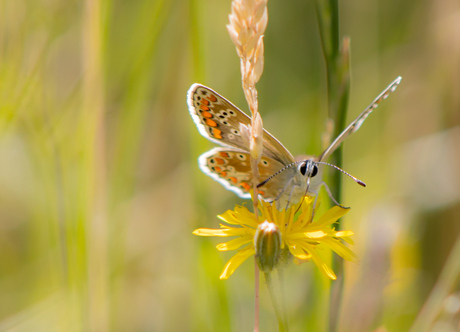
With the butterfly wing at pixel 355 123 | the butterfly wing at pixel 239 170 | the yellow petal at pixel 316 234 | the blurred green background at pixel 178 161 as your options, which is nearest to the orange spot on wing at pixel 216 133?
the butterfly wing at pixel 239 170

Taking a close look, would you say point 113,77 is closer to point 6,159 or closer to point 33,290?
point 6,159

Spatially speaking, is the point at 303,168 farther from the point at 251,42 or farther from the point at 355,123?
the point at 251,42

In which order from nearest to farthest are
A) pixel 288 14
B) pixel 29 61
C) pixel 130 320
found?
1. pixel 29 61
2. pixel 130 320
3. pixel 288 14

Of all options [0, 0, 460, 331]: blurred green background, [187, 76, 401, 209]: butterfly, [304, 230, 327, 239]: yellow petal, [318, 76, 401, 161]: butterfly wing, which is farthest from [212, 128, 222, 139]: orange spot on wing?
[304, 230, 327, 239]: yellow petal

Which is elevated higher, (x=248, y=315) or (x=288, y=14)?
(x=288, y=14)

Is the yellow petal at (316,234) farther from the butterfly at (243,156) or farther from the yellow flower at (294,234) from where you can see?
the butterfly at (243,156)

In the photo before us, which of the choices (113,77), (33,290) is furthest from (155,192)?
(33,290)

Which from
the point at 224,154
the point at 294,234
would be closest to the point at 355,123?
the point at 294,234

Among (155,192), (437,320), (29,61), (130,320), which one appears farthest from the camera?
(155,192)
